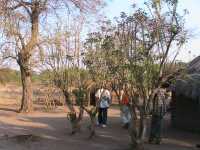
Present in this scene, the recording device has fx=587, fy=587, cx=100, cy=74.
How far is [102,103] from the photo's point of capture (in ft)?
74.0

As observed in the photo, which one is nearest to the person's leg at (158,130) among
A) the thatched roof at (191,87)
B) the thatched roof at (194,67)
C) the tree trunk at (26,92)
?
the thatched roof at (191,87)

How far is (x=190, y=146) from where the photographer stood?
1808cm

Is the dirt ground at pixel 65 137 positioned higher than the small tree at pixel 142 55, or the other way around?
the small tree at pixel 142 55

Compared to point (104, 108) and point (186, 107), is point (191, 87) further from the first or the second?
point (104, 108)

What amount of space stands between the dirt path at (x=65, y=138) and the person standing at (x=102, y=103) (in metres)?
0.42

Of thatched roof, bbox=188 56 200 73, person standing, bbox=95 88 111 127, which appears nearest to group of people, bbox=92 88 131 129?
person standing, bbox=95 88 111 127

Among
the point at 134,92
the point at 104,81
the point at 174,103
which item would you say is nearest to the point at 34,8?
the point at 174,103

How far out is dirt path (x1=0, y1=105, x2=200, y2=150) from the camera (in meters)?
17.5

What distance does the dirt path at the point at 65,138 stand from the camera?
1755 centimetres

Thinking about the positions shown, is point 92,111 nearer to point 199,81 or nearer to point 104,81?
point 104,81

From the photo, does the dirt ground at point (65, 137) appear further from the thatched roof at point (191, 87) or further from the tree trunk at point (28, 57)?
the tree trunk at point (28, 57)

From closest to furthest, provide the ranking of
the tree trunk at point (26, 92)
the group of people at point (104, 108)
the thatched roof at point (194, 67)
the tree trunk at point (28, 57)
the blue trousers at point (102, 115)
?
the thatched roof at point (194, 67) → the group of people at point (104, 108) → the blue trousers at point (102, 115) → the tree trunk at point (28, 57) → the tree trunk at point (26, 92)

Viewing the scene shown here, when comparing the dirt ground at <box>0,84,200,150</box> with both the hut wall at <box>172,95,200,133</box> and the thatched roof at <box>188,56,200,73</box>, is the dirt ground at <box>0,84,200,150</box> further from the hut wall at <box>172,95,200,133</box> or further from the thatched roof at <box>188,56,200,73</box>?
the thatched roof at <box>188,56,200,73</box>

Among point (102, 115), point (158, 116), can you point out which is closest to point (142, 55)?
point (158, 116)
